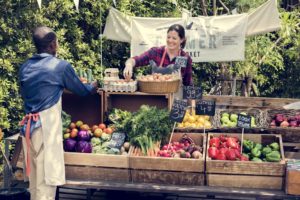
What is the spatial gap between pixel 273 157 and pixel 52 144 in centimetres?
195

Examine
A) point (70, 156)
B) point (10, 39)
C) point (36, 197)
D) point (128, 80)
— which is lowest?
point (36, 197)

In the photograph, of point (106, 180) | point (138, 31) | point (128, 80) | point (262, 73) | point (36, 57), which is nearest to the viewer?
point (36, 57)

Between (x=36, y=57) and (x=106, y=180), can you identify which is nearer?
(x=36, y=57)

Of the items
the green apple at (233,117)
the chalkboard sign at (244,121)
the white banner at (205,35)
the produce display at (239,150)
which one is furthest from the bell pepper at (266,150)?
the white banner at (205,35)

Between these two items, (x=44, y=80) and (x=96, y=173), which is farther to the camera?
(x=96, y=173)

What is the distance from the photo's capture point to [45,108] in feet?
13.8

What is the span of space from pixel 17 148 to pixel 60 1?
3.09m

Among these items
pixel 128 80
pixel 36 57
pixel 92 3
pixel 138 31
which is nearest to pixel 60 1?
pixel 92 3

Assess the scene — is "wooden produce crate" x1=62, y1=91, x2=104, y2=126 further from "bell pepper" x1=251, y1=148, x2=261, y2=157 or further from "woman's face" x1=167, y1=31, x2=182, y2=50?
"bell pepper" x1=251, y1=148, x2=261, y2=157

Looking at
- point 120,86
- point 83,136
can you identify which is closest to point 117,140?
point 83,136

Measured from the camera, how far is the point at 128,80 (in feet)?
16.6

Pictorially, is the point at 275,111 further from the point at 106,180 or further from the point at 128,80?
the point at 106,180

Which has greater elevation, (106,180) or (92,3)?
(92,3)

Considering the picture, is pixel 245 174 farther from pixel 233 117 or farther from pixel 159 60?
pixel 159 60
